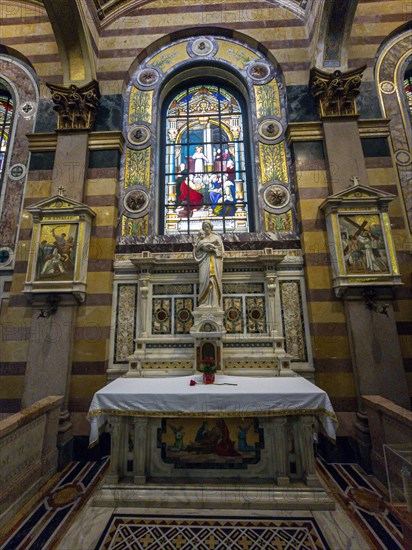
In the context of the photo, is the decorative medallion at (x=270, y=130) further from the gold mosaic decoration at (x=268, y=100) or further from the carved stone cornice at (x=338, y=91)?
the carved stone cornice at (x=338, y=91)

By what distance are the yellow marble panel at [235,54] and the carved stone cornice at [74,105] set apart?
10.2ft

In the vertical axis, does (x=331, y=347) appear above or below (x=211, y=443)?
above

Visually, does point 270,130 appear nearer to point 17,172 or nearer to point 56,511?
point 17,172

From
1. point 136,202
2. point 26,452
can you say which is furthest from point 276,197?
point 26,452

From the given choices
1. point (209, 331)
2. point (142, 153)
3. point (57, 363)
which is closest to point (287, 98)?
point (142, 153)

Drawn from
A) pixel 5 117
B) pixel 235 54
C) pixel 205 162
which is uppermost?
pixel 235 54

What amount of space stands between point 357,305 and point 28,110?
805 cm

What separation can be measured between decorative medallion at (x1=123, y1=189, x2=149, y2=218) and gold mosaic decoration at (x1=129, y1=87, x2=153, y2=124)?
5.82 feet

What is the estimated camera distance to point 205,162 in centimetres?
693

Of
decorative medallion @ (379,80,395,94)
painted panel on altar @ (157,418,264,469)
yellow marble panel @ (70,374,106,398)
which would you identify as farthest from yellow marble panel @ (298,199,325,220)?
yellow marble panel @ (70,374,106,398)

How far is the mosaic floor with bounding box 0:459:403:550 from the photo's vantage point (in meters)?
2.94

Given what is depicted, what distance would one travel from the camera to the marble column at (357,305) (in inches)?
194

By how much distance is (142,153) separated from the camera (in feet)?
21.6

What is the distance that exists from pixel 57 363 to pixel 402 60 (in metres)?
9.45
